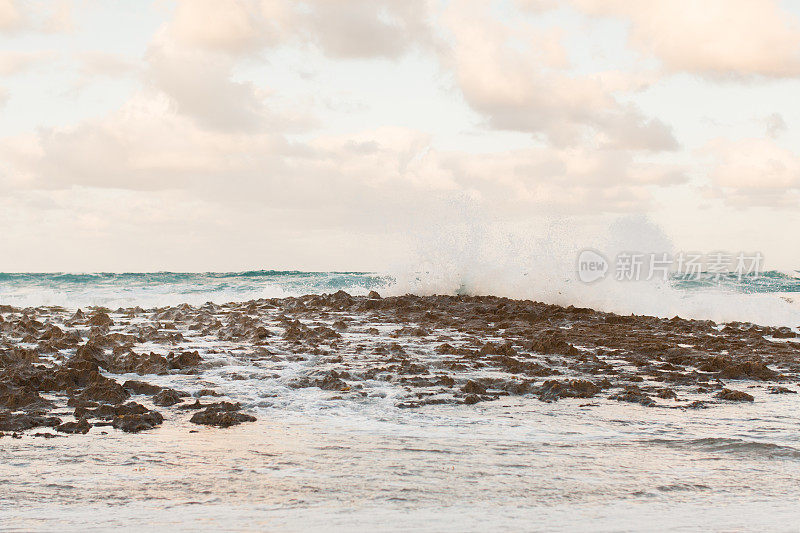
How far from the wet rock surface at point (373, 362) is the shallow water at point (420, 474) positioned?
70cm

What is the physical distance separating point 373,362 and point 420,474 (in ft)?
16.2

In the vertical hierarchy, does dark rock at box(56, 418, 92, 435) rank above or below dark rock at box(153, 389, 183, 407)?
below

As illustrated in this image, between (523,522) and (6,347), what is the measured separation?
925cm

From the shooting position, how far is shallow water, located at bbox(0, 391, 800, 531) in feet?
13.2

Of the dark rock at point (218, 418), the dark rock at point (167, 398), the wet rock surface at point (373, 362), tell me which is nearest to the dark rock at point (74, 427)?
the wet rock surface at point (373, 362)

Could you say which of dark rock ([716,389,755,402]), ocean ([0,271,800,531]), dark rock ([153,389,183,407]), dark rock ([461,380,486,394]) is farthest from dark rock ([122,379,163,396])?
dark rock ([716,389,755,402])

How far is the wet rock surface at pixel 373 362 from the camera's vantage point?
7.12 meters

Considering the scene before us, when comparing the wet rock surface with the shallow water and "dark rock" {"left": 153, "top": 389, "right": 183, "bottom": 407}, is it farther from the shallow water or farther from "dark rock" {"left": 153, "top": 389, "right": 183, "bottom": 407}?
the shallow water

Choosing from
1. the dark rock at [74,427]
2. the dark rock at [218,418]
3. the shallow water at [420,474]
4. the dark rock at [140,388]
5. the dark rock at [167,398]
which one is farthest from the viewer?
the dark rock at [140,388]

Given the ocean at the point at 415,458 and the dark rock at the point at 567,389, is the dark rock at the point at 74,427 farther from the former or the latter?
the dark rock at the point at 567,389

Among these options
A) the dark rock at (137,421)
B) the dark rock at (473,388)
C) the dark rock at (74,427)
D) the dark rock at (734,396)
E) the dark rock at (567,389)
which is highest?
the dark rock at (734,396)

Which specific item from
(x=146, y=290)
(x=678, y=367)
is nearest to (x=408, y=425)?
(x=678, y=367)

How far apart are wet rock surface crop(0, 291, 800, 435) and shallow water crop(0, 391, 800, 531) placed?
704 millimetres

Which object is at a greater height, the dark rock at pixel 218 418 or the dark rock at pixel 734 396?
the dark rock at pixel 734 396
